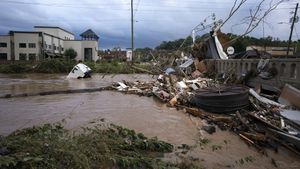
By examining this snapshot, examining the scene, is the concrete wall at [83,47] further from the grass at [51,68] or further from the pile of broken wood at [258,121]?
the pile of broken wood at [258,121]

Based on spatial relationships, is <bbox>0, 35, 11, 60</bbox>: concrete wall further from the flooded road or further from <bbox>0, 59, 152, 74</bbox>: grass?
the flooded road

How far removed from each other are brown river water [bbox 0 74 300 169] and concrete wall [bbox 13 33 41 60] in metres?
46.4

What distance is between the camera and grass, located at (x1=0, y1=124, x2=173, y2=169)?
173 inches

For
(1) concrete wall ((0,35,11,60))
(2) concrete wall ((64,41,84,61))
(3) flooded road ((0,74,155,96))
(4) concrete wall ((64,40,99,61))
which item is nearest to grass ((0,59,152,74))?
(3) flooded road ((0,74,155,96))

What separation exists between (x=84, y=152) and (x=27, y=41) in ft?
189

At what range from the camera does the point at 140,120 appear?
9609 millimetres

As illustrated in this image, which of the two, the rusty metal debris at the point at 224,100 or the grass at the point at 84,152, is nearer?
the grass at the point at 84,152

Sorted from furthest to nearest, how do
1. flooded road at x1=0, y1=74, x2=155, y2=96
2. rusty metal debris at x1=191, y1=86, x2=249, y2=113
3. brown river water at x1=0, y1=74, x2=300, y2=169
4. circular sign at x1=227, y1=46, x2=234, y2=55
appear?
circular sign at x1=227, y1=46, x2=234, y2=55 → flooded road at x1=0, y1=74, x2=155, y2=96 → rusty metal debris at x1=191, y1=86, x2=249, y2=113 → brown river water at x1=0, y1=74, x2=300, y2=169

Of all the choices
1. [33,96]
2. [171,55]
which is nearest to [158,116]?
[33,96]

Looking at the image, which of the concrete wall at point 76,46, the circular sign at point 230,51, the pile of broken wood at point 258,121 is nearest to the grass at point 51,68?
the circular sign at point 230,51

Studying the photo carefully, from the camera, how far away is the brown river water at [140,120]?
643cm

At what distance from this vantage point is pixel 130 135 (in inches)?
260

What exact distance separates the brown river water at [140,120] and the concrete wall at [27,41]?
46444mm

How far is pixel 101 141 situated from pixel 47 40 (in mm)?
59750
